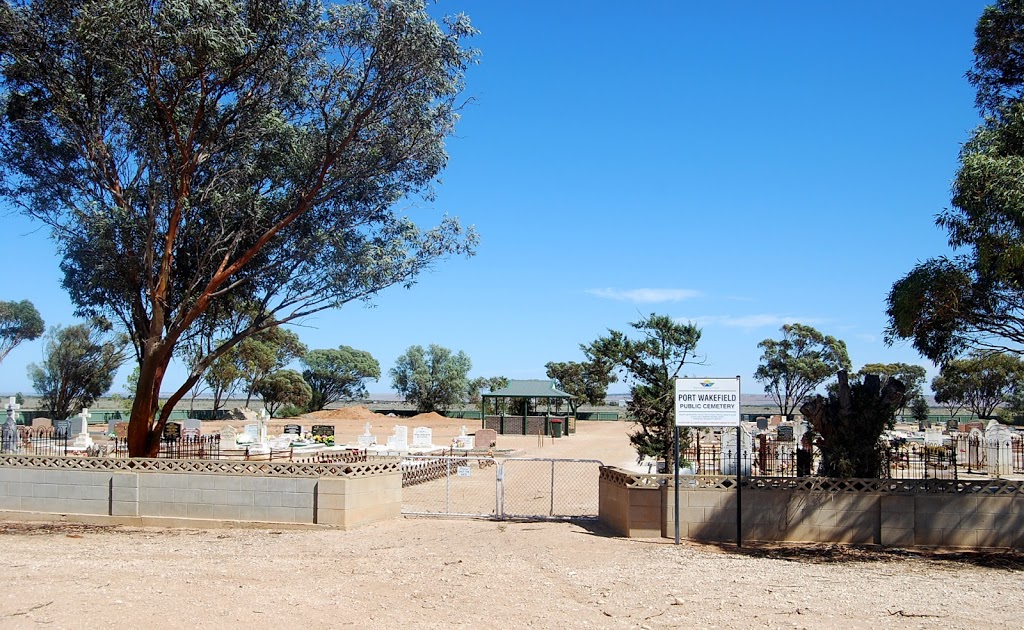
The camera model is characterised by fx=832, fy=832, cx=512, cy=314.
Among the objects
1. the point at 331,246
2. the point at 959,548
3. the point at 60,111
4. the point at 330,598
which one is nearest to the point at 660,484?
the point at 959,548

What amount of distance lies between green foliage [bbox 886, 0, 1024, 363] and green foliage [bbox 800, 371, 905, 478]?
108 centimetres

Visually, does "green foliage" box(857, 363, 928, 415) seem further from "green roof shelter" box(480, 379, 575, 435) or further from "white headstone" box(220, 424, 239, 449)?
"white headstone" box(220, 424, 239, 449)

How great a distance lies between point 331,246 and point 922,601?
1302 centimetres

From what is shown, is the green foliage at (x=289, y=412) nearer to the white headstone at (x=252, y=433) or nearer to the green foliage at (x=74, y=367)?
the green foliage at (x=74, y=367)

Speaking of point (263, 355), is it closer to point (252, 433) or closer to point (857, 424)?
point (252, 433)

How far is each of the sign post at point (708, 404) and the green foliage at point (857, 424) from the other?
1.40 metres

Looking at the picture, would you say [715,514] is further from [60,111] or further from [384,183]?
[60,111]

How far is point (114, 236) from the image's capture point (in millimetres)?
16547

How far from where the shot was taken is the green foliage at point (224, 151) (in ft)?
52.5

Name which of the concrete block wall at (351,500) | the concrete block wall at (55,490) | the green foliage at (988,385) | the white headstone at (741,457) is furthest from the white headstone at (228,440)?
the green foliage at (988,385)

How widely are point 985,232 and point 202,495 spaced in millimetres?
13350

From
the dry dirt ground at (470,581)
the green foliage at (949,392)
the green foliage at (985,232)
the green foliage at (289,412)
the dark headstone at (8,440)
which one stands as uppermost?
the green foliage at (985,232)

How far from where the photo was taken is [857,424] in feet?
44.1

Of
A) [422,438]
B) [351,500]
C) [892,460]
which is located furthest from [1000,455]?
[351,500]
